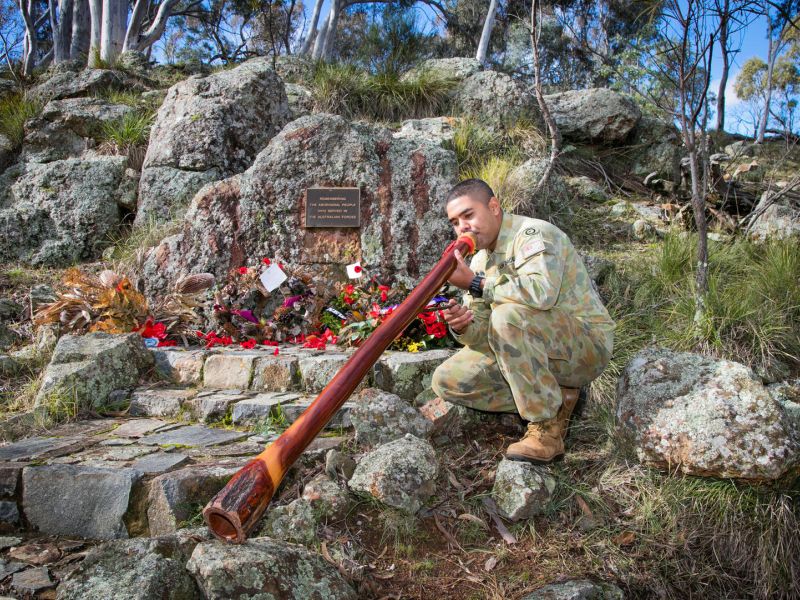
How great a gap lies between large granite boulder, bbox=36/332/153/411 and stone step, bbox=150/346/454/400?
0.22 metres

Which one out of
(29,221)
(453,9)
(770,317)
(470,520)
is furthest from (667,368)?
(453,9)

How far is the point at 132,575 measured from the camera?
5.98 ft

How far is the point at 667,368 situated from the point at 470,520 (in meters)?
1.21

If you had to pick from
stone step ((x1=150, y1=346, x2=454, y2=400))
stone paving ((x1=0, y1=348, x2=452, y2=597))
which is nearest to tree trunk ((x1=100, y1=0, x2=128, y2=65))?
stone step ((x1=150, y1=346, x2=454, y2=400))

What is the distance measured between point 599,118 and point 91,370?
24.9 feet

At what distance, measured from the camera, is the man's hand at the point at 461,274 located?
269cm

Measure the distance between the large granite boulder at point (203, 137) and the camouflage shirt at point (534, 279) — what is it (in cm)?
449

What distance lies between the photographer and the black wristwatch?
278 cm

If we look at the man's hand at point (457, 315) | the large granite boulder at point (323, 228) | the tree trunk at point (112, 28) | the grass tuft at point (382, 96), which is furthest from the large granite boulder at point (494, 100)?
the tree trunk at point (112, 28)

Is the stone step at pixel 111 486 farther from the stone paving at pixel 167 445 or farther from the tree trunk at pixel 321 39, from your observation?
the tree trunk at pixel 321 39

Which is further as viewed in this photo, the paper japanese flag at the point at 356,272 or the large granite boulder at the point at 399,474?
the paper japanese flag at the point at 356,272

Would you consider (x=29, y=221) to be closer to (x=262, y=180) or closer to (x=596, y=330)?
(x=262, y=180)

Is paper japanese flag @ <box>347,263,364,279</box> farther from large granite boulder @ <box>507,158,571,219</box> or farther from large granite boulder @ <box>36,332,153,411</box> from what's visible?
large granite boulder @ <box>507,158,571,219</box>

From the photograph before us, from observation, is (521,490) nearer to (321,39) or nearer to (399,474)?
(399,474)
